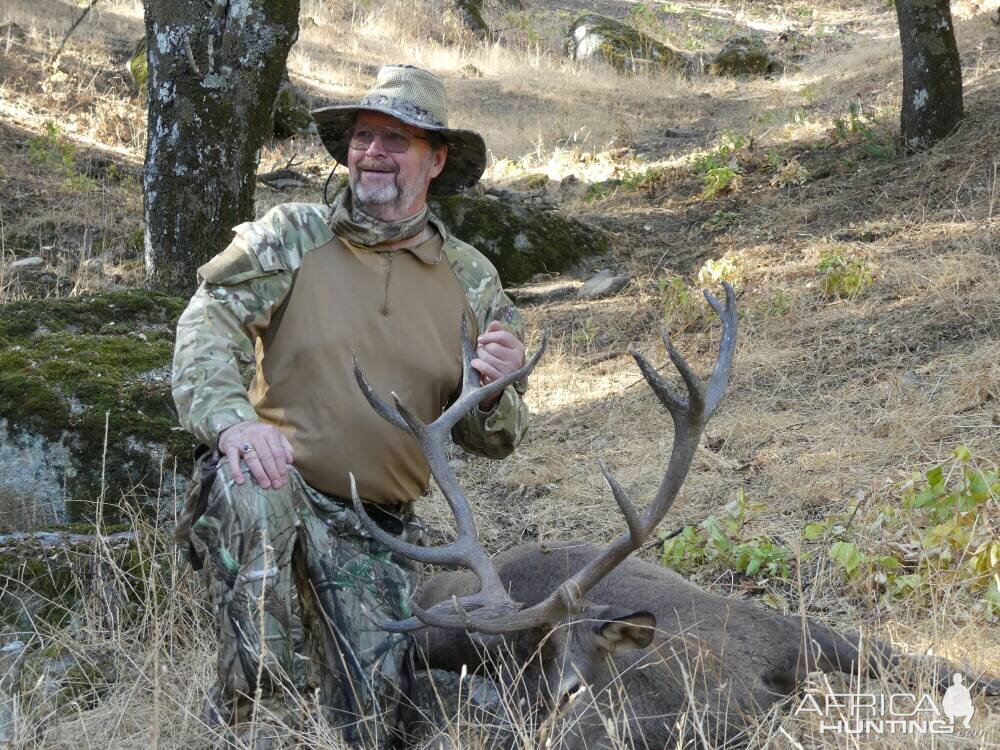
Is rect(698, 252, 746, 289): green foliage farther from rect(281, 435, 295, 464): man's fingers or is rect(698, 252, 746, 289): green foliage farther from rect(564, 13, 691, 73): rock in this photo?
rect(564, 13, 691, 73): rock

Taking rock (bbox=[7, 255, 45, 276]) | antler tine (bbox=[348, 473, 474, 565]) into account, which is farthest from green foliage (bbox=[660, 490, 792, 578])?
rock (bbox=[7, 255, 45, 276])

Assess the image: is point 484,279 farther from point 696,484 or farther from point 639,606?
point 696,484

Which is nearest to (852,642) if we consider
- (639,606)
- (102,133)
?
(639,606)

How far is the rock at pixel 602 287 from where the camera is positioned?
9438mm

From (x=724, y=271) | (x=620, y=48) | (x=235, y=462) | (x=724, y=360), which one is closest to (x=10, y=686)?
(x=235, y=462)

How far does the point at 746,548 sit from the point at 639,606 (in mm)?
1003

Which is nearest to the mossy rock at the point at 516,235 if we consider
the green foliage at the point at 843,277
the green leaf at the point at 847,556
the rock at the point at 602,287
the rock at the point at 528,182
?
the rock at the point at 602,287

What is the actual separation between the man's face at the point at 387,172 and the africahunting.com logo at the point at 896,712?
225 cm

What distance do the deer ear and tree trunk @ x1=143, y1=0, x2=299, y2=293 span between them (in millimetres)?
3857

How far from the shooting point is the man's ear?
445cm

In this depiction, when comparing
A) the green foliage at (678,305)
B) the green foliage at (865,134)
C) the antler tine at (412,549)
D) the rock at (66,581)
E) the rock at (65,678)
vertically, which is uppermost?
the green foliage at (865,134)

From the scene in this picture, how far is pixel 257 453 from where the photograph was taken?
141 inches

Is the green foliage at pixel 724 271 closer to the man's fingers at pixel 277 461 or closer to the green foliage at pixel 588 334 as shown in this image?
the green foliage at pixel 588 334

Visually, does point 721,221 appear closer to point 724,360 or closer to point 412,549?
point 724,360
